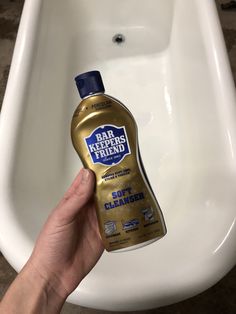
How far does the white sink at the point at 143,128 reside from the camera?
30.0 inches

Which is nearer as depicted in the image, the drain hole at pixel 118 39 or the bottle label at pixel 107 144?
the bottle label at pixel 107 144

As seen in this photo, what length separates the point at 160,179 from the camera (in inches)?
48.7

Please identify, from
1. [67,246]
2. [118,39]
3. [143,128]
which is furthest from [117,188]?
[118,39]

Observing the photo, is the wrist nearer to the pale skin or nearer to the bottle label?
the pale skin

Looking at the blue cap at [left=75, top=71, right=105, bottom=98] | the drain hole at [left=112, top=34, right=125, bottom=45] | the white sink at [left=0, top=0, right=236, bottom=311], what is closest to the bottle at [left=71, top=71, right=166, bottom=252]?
the blue cap at [left=75, top=71, right=105, bottom=98]

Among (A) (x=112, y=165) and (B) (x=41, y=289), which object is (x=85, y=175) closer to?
(A) (x=112, y=165)

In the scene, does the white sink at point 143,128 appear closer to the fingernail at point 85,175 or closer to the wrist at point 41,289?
the wrist at point 41,289

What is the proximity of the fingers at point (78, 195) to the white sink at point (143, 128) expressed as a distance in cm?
13

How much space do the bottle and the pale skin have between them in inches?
1.2

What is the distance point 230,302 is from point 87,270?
0.61m

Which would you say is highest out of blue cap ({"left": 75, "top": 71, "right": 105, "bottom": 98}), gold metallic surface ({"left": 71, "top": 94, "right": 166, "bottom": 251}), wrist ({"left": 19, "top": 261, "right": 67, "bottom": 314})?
blue cap ({"left": 75, "top": 71, "right": 105, "bottom": 98})

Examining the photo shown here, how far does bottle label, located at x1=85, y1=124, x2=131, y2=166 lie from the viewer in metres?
0.67

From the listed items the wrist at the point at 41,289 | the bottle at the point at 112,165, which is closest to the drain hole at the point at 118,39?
the bottle at the point at 112,165

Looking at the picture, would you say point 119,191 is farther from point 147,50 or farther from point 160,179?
point 147,50
